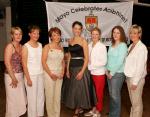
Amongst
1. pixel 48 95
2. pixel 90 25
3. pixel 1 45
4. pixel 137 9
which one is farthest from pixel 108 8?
pixel 1 45

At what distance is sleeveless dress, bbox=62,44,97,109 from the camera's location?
4340mm

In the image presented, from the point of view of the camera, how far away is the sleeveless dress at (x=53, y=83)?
410cm

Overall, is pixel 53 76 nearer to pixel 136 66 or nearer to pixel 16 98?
pixel 16 98

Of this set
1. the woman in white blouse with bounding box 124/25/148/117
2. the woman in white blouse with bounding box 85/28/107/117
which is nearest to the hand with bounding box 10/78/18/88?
the woman in white blouse with bounding box 85/28/107/117

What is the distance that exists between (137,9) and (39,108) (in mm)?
4251

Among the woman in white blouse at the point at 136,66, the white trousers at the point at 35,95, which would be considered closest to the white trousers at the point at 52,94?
the white trousers at the point at 35,95

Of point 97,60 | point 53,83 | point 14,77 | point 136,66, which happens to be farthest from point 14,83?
point 136,66

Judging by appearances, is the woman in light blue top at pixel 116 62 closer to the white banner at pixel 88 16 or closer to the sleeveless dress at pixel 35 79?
the sleeveless dress at pixel 35 79

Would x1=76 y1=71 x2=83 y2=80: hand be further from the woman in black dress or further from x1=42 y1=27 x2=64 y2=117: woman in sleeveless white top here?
x1=42 y1=27 x2=64 y2=117: woman in sleeveless white top

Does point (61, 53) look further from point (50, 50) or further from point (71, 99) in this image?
point (71, 99)

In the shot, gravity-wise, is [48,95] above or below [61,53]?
below

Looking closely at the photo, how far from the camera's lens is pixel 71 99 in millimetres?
4488

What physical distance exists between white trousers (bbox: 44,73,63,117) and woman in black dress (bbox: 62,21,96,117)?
0.27m

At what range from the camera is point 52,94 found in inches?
165
